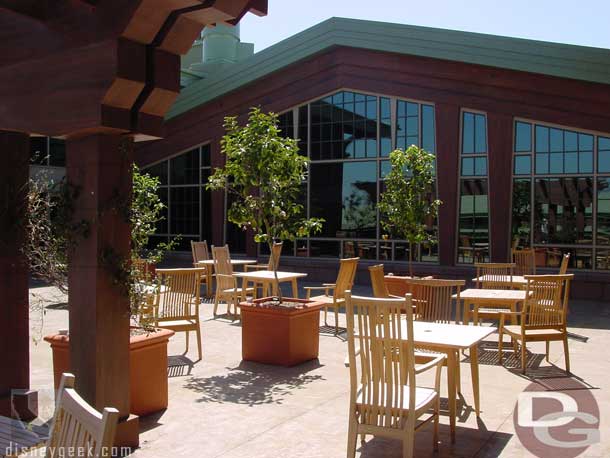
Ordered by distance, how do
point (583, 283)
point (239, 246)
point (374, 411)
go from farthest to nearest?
1. point (239, 246)
2. point (583, 283)
3. point (374, 411)

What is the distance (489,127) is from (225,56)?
1278 centimetres

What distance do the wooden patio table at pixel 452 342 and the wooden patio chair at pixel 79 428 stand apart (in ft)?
7.73

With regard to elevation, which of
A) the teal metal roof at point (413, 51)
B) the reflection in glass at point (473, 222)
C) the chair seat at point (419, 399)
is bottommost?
the chair seat at point (419, 399)

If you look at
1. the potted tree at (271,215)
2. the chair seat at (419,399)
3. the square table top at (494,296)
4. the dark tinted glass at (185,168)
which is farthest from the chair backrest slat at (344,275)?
the dark tinted glass at (185,168)

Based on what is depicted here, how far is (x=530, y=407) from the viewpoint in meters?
4.96

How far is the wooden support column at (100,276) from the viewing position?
3887 millimetres

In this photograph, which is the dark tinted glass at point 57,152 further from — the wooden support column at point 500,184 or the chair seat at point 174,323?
the chair seat at point 174,323

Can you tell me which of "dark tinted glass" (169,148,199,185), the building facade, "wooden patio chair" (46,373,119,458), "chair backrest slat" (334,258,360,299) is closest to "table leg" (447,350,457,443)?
"wooden patio chair" (46,373,119,458)

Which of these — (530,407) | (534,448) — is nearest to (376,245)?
(530,407)

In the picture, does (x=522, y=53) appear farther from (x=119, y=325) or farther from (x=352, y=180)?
(x=119, y=325)

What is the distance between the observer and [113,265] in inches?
155

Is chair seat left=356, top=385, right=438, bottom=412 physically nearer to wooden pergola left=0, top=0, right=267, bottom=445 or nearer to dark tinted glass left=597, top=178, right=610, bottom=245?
wooden pergola left=0, top=0, right=267, bottom=445

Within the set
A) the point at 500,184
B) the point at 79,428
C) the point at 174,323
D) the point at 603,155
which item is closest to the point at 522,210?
the point at 500,184

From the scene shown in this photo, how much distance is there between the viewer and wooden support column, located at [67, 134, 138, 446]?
3.89 metres
